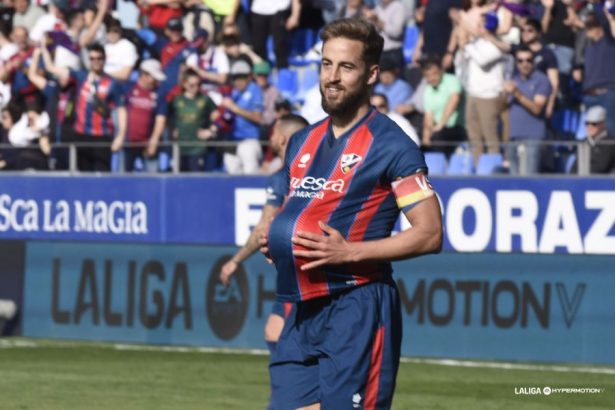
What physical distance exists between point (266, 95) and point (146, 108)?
1499 mm

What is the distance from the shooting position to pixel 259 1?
19.3 meters

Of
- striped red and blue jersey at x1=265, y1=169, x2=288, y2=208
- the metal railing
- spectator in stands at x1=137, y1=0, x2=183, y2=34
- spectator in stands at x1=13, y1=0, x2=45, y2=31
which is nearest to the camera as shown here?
striped red and blue jersey at x1=265, y1=169, x2=288, y2=208

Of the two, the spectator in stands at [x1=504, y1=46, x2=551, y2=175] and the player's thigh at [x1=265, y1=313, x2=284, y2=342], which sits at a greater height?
the spectator in stands at [x1=504, y1=46, x2=551, y2=175]

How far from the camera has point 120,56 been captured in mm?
19359

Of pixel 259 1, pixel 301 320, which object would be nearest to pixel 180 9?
pixel 259 1

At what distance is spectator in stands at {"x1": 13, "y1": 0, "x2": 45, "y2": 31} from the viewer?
21.3m

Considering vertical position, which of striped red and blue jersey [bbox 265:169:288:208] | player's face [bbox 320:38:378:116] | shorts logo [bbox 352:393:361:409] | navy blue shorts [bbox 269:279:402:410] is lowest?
shorts logo [bbox 352:393:361:409]

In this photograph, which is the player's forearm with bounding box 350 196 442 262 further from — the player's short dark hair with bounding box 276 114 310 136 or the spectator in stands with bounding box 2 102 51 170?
the spectator in stands with bounding box 2 102 51 170

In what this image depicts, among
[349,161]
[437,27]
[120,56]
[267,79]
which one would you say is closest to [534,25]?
[437,27]

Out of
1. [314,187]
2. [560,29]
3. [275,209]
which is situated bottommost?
[275,209]

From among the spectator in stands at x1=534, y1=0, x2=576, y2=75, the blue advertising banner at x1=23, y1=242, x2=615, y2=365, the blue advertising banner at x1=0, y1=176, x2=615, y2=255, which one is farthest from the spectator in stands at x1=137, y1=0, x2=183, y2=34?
the spectator in stands at x1=534, y1=0, x2=576, y2=75

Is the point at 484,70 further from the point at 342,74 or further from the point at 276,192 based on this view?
the point at 342,74
